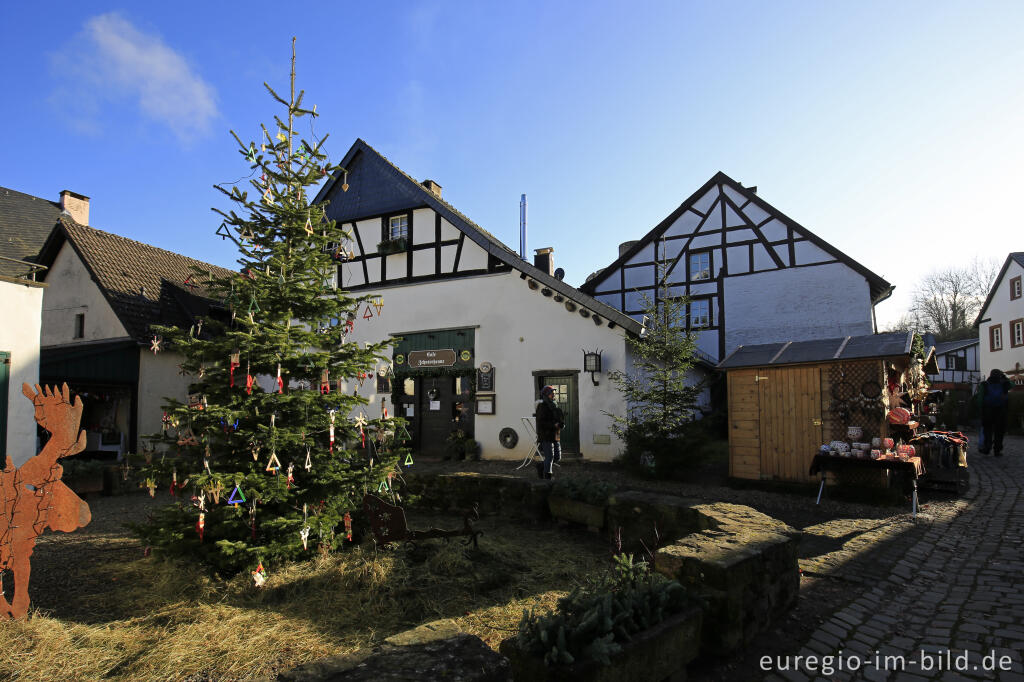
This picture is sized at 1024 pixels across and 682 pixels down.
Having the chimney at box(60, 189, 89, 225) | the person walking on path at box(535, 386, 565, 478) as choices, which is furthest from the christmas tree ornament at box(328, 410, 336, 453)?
the chimney at box(60, 189, 89, 225)

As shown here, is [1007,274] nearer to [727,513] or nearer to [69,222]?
[727,513]

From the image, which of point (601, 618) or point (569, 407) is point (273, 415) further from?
point (569, 407)

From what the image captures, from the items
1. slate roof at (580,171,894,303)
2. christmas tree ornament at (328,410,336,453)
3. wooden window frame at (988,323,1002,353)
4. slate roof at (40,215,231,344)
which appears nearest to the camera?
christmas tree ornament at (328,410,336,453)

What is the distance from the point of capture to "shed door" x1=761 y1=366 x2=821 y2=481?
9547mm

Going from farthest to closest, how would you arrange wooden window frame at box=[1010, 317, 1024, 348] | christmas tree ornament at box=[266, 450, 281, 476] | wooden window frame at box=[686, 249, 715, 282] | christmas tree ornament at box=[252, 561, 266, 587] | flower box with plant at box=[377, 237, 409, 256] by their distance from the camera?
wooden window frame at box=[1010, 317, 1024, 348] → wooden window frame at box=[686, 249, 715, 282] → flower box with plant at box=[377, 237, 409, 256] → christmas tree ornament at box=[266, 450, 281, 476] → christmas tree ornament at box=[252, 561, 266, 587]

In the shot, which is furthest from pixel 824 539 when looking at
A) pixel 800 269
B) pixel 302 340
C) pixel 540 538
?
pixel 800 269

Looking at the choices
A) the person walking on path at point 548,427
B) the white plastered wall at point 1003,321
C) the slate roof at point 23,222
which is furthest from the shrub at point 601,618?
the white plastered wall at point 1003,321

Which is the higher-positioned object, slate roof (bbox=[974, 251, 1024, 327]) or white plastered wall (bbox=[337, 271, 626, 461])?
slate roof (bbox=[974, 251, 1024, 327])

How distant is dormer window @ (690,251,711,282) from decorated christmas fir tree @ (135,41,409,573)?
15.8 meters

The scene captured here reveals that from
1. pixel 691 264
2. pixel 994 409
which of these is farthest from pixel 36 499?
pixel 691 264

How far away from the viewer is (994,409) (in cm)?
1376

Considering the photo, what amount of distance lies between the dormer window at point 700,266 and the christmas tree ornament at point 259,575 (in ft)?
57.4

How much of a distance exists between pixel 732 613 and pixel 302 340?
4126 mm

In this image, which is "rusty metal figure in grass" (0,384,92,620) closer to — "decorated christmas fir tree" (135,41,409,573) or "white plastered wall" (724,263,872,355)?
"decorated christmas fir tree" (135,41,409,573)
